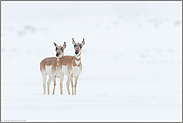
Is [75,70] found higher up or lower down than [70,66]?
lower down

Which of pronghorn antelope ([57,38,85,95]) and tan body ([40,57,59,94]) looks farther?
tan body ([40,57,59,94])

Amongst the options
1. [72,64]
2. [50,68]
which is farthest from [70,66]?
[50,68]

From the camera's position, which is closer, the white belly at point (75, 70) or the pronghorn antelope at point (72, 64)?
the pronghorn antelope at point (72, 64)

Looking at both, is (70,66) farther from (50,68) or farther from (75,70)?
(50,68)

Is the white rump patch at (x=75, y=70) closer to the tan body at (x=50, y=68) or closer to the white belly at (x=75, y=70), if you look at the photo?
the white belly at (x=75, y=70)

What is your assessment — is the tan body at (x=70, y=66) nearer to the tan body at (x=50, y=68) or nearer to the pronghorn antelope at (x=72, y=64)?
the pronghorn antelope at (x=72, y=64)

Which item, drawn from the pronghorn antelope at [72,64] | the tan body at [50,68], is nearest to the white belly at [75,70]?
the pronghorn antelope at [72,64]

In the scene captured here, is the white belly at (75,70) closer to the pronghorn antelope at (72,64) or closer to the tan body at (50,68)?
the pronghorn antelope at (72,64)

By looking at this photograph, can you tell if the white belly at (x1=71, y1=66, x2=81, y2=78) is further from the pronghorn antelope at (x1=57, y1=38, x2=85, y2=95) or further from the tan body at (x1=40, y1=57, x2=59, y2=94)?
the tan body at (x1=40, y1=57, x2=59, y2=94)

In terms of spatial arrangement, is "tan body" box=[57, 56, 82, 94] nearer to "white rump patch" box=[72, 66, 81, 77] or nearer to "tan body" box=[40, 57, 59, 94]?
"white rump patch" box=[72, 66, 81, 77]

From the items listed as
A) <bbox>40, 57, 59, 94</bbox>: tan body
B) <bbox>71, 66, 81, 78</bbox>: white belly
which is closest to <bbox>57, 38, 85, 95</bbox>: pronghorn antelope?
<bbox>71, 66, 81, 78</bbox>: white belly

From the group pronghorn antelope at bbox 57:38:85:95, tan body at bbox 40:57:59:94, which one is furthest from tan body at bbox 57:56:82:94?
tan body at bbox 40:57:59:94

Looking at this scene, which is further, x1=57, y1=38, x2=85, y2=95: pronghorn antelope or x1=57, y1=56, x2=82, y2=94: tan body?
x1=57, y1=56, x2=82, y2=94: tan body

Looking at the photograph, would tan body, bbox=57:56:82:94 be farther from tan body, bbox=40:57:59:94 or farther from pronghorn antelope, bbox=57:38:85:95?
tan body, bbox=40:57:59:94
